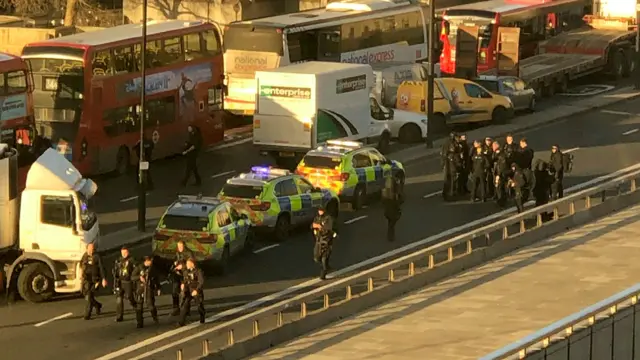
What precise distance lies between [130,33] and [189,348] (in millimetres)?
19530

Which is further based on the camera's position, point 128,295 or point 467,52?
point 467,52

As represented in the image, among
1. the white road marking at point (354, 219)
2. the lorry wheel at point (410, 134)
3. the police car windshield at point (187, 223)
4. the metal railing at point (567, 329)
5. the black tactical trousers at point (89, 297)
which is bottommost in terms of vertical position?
the lorry wheel at point (410, 134)

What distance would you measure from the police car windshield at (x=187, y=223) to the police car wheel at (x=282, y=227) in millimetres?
3181

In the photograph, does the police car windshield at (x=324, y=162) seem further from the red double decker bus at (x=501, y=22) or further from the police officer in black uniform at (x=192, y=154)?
the red double decker bus at (x=501, y=22)

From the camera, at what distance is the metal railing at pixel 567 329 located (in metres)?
19.5

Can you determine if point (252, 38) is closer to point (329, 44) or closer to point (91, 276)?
point (329, 44)

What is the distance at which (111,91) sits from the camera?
40062 millimetres

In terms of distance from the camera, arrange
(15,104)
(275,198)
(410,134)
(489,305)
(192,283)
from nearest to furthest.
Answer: (489,305)
(192,283)
(275,198)
(15,104)
(410,134)

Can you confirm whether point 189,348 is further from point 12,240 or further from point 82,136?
point 82,136

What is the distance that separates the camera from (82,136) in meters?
39.8

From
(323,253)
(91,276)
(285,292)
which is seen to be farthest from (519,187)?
(91,276)

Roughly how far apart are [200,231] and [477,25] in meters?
26.0

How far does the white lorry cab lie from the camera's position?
93.8 feet

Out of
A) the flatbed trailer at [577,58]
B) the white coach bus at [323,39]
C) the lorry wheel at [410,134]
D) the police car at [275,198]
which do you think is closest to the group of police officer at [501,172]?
the police car at [275,198]
